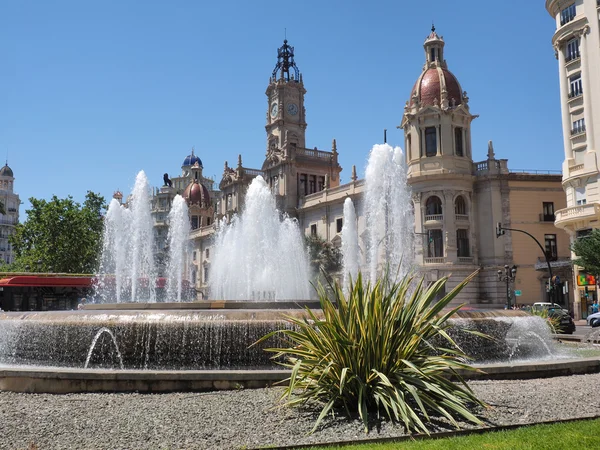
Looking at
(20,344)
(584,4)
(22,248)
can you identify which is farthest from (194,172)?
(20,344)

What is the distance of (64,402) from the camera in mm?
8648

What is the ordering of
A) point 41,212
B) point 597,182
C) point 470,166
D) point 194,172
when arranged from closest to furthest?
1. point 597,182
2. point 470,166
3. point 41,212
4. point 194,172

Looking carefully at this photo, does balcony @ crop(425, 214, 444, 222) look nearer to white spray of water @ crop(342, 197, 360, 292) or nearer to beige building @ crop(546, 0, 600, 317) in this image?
white spray of water @ crop(342, 197, 360, 292)

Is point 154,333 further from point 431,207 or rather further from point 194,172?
point 194,172

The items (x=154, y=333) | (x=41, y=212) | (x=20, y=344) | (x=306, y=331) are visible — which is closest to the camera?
(x=306, y=331)

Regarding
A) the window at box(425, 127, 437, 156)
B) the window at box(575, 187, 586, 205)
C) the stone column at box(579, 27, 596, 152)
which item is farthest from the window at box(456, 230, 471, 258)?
the stone column at box(579, 27, 596, 152)

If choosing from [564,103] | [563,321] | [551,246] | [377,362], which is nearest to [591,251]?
[563,321]

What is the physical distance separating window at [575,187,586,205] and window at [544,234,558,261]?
23.8 ft

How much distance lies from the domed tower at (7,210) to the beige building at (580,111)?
8275 cm

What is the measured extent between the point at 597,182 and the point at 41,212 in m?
44.1

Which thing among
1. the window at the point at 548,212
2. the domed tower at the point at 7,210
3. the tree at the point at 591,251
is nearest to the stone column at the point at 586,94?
the tree at the point at 591,251

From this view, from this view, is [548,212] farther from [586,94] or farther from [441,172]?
[586,94]

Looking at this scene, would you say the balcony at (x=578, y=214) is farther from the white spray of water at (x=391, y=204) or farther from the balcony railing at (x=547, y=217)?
the white spray of water at (x=391, y=204)

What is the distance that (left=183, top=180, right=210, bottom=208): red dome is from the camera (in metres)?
90.6
